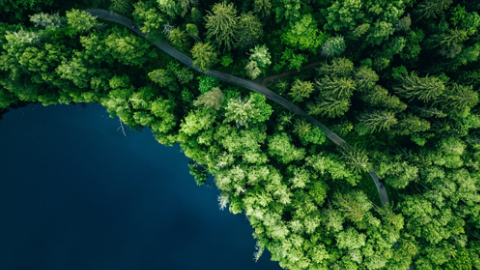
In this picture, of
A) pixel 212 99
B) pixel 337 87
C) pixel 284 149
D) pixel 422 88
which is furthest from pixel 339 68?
pixel 212 99

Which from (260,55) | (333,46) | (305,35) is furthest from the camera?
(305,35)

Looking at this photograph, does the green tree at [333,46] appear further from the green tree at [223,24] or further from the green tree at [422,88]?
the green tree at [223,24]

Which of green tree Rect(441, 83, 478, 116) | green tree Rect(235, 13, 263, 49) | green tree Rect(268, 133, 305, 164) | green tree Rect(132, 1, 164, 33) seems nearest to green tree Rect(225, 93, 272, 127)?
green tree Rect(268, 133, 305, 164)

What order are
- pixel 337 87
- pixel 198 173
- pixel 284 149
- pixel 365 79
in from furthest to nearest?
1. pixel 198 173
2. pixel 284 149
3. pixel 365 79
4. pixel 337 87

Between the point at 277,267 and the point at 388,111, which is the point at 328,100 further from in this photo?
the point at 277,267

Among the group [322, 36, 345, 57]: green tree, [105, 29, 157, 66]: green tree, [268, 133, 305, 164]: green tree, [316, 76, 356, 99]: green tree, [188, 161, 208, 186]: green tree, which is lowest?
[188, 161, 208, 186]: green tree

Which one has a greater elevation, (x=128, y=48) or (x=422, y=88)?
(x=422, y=88)

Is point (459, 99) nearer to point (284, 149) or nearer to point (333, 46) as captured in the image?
point (333, 46)

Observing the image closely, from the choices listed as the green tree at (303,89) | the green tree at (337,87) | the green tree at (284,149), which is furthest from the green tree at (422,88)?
the green tree at (284,149)

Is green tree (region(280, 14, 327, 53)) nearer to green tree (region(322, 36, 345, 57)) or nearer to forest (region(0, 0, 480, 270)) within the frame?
forest (region(0, 0, 480, 270))
